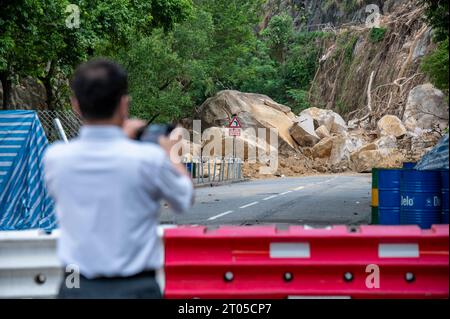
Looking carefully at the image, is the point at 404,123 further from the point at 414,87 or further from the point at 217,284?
the point at 217,284

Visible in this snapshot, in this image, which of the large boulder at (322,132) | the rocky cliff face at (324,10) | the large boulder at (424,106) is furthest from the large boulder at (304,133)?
the rocky cliff face at (324,10)

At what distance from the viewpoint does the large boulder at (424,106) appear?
48.0 m

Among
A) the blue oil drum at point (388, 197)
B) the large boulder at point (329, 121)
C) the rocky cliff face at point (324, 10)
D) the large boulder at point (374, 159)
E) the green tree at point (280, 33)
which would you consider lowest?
the blue oil drum at point (388, 197)

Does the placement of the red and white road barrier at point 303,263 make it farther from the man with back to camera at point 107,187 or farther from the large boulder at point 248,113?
the large boulder at point 248,113

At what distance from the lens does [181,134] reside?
3.94 m

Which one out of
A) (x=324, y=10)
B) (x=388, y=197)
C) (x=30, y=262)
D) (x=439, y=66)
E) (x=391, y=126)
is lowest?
(x=30, y=262)

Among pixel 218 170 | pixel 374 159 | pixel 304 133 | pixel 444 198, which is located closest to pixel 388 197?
pixel 444 198

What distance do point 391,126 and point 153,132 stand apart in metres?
47.1

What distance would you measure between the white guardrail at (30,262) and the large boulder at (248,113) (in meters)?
47.3

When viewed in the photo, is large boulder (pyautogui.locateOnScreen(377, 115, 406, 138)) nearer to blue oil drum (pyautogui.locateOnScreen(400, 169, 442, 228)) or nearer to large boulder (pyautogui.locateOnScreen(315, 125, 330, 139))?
large boulder (pyautogui.locateOnScreen(315, 125, 330, 139))

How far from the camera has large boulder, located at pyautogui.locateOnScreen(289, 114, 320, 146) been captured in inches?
2115

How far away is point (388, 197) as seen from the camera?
37.9ft

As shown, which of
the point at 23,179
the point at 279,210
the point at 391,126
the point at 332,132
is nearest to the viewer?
the point at 23,179

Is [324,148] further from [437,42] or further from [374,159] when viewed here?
[437,42]
